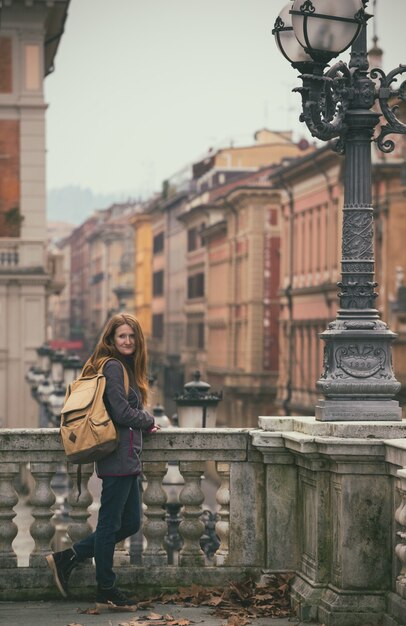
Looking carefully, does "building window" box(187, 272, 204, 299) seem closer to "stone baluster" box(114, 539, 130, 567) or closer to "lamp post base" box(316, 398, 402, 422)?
"stone baluster" box(114, 539, 130, 567)

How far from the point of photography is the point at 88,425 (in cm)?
1059

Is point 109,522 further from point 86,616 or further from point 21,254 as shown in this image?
point 21,254

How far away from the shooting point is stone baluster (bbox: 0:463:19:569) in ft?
36.7

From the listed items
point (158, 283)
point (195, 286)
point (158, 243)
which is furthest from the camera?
point (158, 283)

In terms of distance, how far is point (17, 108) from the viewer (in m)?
48.7

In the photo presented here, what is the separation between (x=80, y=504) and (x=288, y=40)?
2.98 metres

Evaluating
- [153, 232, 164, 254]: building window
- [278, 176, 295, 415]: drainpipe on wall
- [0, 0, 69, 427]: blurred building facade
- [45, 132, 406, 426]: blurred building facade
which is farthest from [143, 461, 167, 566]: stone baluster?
[153, 232, 164, 254]: building window

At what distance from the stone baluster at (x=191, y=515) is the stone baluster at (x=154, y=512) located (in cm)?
12

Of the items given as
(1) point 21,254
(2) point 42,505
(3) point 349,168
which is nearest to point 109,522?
(2) point 42,505

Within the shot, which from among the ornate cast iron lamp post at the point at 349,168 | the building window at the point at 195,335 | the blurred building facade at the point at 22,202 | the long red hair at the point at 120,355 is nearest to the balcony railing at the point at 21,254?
the blurred building facade at the point at 22,202

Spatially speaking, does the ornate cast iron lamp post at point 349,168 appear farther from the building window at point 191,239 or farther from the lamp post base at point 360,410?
the building window at point 191,239

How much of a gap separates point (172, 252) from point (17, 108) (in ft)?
257

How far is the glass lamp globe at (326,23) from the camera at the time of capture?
10383 millimetres

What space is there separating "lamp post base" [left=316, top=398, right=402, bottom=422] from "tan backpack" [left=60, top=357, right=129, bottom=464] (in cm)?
117
